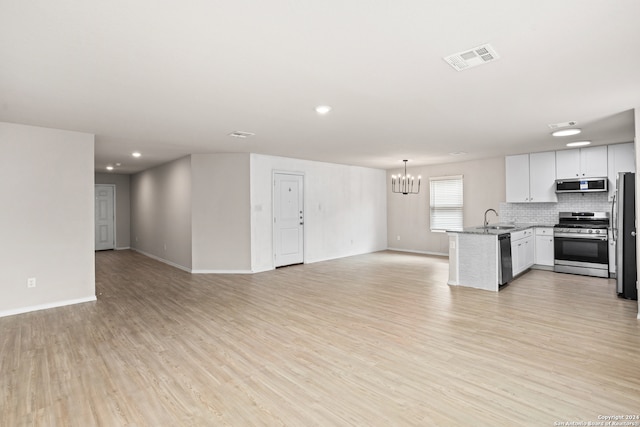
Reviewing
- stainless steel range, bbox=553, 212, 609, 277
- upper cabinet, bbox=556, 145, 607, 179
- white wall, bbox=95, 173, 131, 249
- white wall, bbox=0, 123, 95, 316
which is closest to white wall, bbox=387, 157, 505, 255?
upper cabinet, bbox=556, 145, 607, 179

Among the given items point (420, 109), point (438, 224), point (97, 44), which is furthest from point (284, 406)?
point (438, 224)

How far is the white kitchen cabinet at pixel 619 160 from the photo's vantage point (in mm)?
6090

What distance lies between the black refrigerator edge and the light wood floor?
0.30m

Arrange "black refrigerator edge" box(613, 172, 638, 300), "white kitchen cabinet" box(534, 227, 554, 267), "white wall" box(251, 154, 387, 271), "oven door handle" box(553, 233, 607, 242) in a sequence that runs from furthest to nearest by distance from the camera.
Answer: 1. "white wall" box(251, 154, 387, 271)
2. "white kitchen cabinet" box(534, 227, 554, 267)
3. "oven door handle" box(553, 233, 607, 242)
4. "black refrigerator edge" box(613, 172, 638, 300)

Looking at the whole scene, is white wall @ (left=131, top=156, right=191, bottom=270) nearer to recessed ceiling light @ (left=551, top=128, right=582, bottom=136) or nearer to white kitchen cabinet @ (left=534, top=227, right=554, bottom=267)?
recessed ceiling light @ (left=551, top=128, right=582, bottom=136)

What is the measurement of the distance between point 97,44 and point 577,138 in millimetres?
6841

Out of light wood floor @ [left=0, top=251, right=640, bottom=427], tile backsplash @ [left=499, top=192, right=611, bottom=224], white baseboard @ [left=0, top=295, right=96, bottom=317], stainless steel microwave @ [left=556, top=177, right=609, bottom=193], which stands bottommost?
light wood floor @ [left=0, top=251, right=640, bottom=427]

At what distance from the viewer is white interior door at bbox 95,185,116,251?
10.3 metres

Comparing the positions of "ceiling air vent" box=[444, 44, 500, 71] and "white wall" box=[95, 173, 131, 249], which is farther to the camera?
"white wall" box=[95, 173, 131, 249]

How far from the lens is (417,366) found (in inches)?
111

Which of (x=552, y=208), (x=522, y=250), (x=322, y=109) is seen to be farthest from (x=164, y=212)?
(x=552, y=208)

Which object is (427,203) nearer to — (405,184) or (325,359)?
(405,184)

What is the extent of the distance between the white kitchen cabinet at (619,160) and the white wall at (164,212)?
824cm

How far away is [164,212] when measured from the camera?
8.34 m
